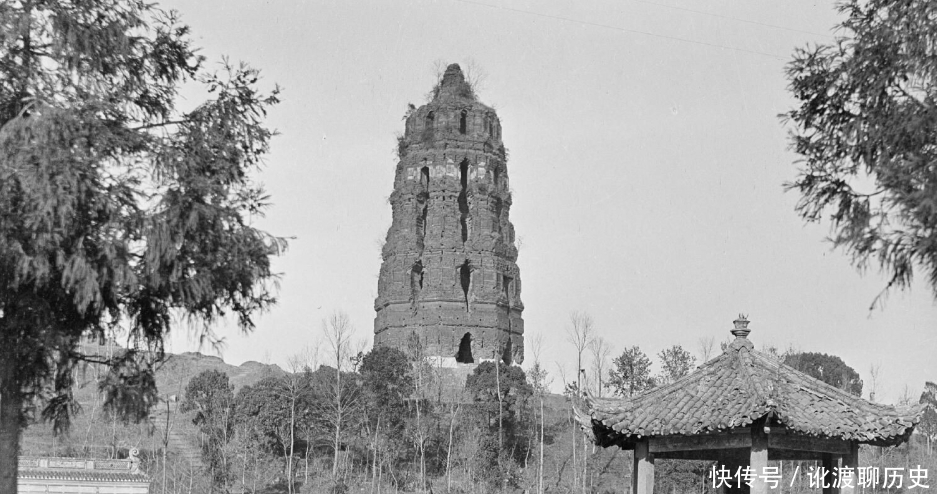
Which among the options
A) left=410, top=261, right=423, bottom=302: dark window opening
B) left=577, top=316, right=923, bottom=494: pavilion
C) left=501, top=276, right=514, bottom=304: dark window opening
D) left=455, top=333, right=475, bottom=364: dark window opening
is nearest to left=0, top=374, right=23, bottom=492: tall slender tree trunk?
left=577, top=316, right=923, bottom=494: pavilion

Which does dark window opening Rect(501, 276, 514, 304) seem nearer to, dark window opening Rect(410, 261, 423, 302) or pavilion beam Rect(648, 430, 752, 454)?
dark window opening Rect(410, 261, 423, 302)

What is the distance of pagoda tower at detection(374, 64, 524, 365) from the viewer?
5706 centimetres

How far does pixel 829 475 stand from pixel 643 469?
2463 millimetres

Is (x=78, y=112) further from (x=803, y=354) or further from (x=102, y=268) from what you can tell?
(x=803, y=354)

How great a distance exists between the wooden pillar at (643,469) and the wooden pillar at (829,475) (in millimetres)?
2307

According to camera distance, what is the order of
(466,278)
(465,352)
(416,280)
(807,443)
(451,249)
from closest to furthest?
(807,443) → (451,249) → (416,280) → (465,352) → (466,278)

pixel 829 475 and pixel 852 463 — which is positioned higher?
pixel 852 463

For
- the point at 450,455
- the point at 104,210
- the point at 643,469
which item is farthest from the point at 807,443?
the point at 450,455

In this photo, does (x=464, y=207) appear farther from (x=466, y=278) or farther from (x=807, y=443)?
(x=807, y=443)

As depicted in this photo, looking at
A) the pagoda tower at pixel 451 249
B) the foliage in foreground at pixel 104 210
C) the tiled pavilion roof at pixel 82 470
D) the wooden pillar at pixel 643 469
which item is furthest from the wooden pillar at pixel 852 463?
the pagoda tower at pixel 451 249

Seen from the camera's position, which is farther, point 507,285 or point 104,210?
point 507,285

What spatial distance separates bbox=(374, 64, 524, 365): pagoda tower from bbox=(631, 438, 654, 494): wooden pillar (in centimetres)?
4213

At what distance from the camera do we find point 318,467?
1745 inches

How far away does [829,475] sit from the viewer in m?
14.4
